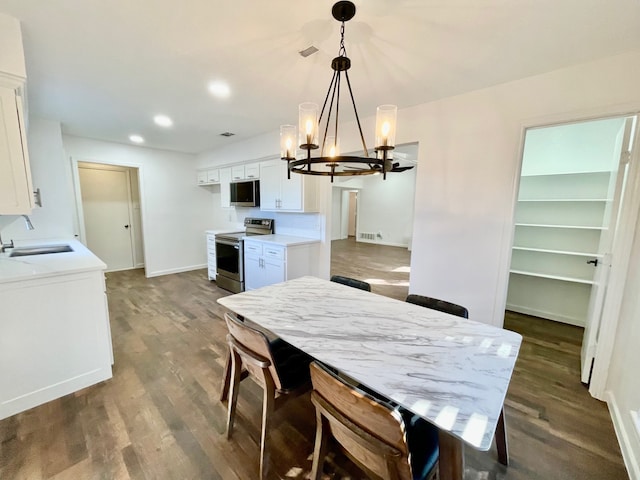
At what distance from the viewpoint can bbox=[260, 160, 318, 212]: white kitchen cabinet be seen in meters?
3.70

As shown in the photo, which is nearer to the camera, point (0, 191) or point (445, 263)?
point (0, 191)

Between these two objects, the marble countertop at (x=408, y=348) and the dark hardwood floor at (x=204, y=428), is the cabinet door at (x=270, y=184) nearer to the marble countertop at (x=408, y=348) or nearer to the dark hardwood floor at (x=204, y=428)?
the dark hardwood floor at (x=204, y=428)

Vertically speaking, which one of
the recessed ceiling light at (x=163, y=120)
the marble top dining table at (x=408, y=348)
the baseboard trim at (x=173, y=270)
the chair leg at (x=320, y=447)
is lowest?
the baseboard trim at (x=173, y=270)

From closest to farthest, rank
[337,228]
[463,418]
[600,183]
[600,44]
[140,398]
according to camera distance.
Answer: [463,418], [600,44], [140,398], [600,183], [337,228]

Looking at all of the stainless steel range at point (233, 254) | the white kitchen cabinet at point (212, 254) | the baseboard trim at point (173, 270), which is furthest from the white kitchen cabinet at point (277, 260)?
the baseboard trim at point (173, 270)

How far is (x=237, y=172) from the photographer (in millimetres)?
4742

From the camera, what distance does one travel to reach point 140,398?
199 cm

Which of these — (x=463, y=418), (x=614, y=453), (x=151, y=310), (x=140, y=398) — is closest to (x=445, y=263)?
(x=614, y=453)

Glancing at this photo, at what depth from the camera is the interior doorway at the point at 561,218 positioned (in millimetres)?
3033

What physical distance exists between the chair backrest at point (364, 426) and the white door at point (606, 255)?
2.26m

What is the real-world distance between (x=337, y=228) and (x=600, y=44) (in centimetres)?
917

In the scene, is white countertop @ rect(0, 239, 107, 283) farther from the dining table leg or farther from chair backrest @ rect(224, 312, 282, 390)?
the dining table leg

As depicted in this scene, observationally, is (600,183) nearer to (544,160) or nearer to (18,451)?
(544,160)

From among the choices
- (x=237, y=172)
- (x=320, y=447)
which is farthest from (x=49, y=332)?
(x=237, y=172)
